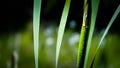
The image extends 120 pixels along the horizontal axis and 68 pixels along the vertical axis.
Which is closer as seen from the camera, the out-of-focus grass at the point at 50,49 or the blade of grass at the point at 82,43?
the blade of grass at the point at 82,43

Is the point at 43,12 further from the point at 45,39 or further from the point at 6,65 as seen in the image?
the point at 6,65

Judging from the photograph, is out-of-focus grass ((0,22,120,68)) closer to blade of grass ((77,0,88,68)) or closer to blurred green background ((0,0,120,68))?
blurred green background ((0,0,120,68))

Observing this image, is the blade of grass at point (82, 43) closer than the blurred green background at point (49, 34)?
Yes

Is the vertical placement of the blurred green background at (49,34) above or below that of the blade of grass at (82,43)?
below

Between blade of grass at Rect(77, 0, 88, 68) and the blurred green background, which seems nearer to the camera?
blade of grass at Rect(77, 0, 88, 68)

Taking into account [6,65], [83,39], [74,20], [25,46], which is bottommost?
[6,65]

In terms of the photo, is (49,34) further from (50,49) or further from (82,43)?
(82,43)

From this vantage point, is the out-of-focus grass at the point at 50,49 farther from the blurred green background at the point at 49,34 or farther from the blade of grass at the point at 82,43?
the blade of grass at the point at 82,43

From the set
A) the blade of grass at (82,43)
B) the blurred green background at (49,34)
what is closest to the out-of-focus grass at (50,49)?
the blurred green background at (49,34)

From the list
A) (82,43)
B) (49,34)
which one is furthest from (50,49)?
(82,43)

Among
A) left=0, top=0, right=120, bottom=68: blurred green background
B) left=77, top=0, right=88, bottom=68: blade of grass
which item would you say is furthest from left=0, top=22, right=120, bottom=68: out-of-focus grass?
left=77, top=0, right=88, bottom=68: blade of grass

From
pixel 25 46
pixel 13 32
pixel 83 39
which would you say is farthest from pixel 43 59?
pixel 83 39
